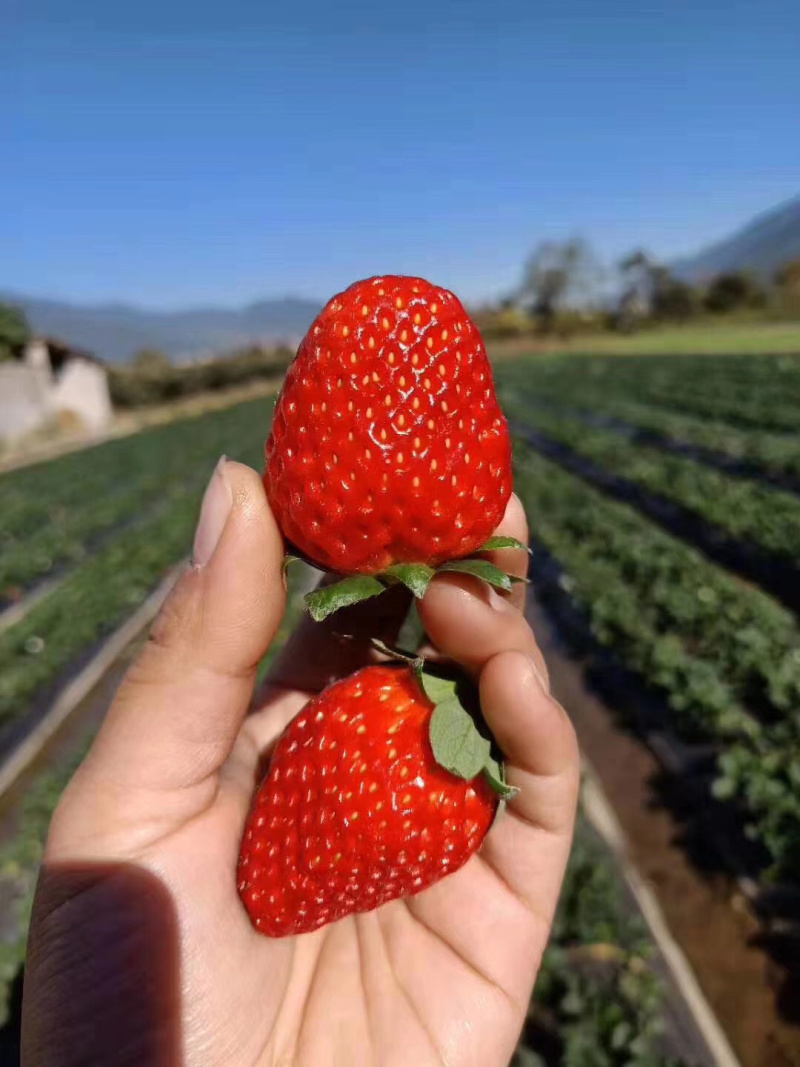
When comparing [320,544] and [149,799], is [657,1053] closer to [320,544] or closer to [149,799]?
[149,799]

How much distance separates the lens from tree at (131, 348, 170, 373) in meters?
49.8

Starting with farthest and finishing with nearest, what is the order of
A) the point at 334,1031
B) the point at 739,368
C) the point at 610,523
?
the point at 739,368
the point at 610,523
the point at 334,1031

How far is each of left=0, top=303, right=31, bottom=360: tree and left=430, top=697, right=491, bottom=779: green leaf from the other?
34.5 meters

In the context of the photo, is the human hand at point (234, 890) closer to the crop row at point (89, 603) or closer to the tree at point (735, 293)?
the crop row at point (89, 603)

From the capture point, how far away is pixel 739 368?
3000 cm

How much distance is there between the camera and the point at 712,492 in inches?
435

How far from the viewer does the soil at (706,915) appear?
3.54 meters

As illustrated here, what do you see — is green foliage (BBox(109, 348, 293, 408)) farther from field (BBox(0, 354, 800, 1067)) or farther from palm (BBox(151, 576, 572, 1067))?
palm (BBox(151, 576, 572, 1067))

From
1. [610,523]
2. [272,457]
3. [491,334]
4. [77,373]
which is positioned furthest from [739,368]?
[491,334]

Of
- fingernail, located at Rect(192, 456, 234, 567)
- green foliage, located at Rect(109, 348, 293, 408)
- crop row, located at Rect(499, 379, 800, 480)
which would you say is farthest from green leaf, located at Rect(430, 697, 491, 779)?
green foliage, located at Rect(109, 348, 293, 408)

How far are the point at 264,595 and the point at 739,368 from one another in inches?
1269

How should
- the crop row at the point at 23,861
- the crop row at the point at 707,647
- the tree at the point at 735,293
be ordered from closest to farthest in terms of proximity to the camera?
the crop row at the point at 23,861 < the crop row at the point at 707,647 < the tree at the point at 735,293

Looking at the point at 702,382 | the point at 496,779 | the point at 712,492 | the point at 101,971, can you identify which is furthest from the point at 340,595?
the point at 702,382

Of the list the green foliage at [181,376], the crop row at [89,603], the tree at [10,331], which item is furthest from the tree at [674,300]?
the crop row at [89,603]
